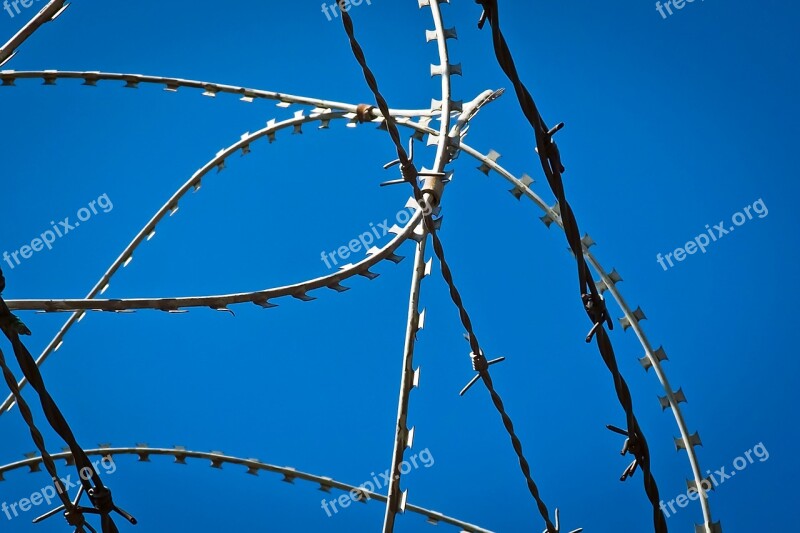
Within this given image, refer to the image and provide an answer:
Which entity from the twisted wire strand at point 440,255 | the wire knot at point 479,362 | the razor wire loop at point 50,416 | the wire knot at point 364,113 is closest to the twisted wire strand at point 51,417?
the razor wire loop at point 50,416

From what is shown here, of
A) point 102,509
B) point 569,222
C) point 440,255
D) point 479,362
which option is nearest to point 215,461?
point 479,362

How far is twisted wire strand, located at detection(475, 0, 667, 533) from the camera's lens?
7.25 feet

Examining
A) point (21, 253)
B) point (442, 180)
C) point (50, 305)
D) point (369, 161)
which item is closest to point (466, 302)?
point (369, 161)

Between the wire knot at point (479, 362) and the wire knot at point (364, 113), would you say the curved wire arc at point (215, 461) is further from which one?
the wire knot at point (364, 113)

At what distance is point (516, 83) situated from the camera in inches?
86.7

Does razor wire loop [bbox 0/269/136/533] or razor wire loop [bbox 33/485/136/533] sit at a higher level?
razor wire loop [bbox 0/269/136/533]

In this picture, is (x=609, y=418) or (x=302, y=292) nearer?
(x=302, y=292)

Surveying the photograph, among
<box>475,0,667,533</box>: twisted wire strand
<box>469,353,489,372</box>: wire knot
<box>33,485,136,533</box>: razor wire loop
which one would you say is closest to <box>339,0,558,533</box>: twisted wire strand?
<box>469,353,489,372</box>: wire knot

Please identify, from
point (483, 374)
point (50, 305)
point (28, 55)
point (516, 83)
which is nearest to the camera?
point (516, 83)

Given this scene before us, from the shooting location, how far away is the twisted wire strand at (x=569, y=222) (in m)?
2.21

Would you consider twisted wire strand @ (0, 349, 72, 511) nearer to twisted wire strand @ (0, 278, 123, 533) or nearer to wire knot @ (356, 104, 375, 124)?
twisted wire strand @ (0, 278, 123, 533)

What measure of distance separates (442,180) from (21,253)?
29.2 feet

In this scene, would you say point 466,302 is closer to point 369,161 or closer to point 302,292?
point 369,161

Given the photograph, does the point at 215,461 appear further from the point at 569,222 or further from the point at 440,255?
the point at 569,222
